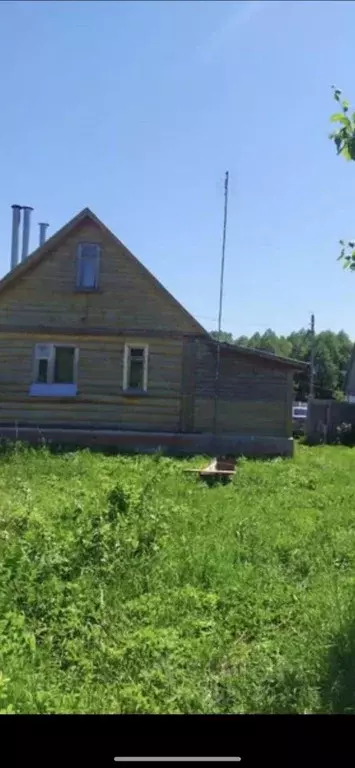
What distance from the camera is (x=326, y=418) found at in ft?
33.0

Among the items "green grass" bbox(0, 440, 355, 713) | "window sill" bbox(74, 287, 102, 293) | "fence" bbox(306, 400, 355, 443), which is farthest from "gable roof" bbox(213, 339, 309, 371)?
"green grass" bbox(0, 440, 355, 713)

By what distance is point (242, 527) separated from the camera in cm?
468

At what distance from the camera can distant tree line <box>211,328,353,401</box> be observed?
6676 millimetres

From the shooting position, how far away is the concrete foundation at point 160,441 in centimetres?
1020

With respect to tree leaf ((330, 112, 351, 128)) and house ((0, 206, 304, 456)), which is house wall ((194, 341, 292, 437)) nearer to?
house ((0, 206, 304, 456))

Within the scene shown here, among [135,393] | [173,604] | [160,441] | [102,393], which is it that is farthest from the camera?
[135,393]

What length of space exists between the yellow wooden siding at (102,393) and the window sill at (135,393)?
0.04m

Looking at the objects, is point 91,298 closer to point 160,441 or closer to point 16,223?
point 160,441

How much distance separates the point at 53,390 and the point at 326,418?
468 cm

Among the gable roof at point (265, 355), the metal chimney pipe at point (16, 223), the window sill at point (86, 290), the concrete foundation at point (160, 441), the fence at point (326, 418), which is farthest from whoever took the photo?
the window sill at point (86, 290)

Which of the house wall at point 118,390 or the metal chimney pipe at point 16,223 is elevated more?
the metal chimney pipe at point 16,223

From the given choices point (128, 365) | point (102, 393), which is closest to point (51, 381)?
point (102, 393)

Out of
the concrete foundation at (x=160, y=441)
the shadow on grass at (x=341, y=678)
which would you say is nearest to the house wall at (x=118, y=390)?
the concrete foundation at (x=160, y=441)

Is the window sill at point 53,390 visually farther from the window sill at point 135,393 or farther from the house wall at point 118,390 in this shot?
the window sill at point 135,393
